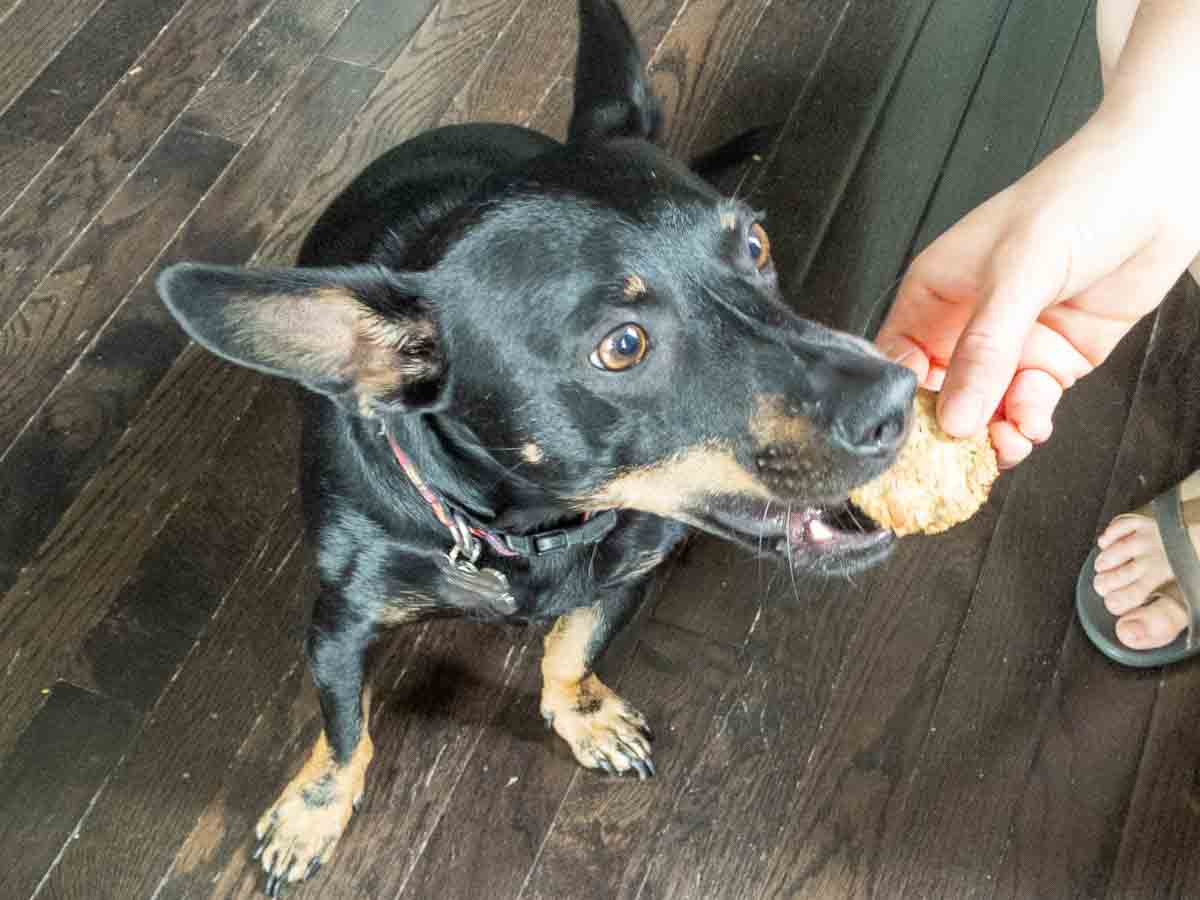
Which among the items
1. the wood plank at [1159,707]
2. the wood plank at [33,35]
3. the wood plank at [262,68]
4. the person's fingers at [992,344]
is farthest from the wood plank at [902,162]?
the wood plank at [33,35]

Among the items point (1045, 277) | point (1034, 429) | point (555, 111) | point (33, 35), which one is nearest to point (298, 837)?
point (1034, 429)

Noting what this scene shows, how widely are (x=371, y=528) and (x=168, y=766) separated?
792 millimetres

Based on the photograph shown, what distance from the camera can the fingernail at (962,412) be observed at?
1.51 m

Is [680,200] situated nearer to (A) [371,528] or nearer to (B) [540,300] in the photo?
(B) [540,300]

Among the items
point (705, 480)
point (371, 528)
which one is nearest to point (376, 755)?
point (371, 528)

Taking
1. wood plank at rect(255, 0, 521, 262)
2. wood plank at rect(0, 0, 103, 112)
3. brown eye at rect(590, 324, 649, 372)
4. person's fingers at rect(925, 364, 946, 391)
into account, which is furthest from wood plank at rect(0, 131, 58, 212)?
person's fingers at rect(925, 364, 946, 391)

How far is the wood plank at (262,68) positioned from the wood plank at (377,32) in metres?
0.04

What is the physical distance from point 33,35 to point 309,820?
219cm

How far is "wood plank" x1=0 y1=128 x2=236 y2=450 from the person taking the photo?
2598mm

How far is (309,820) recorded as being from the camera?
6.82ft

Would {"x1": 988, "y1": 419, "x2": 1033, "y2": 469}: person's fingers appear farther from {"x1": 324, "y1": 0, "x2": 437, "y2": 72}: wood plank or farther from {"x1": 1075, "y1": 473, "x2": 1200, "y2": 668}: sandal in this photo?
{"x1": 324, "y1": 0, "x2": 437, "y2": 72}: wood plank

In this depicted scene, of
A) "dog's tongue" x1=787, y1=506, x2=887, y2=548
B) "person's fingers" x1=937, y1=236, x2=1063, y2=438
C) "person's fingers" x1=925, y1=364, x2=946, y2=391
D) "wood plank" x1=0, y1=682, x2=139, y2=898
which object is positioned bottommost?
"wood plank" x1=0, y1=682, x2=139, y2=898

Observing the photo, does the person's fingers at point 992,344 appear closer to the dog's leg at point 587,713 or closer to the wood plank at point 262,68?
the dog's leg at point 587,713

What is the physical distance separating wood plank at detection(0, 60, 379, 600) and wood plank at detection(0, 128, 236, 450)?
0.13 feet
